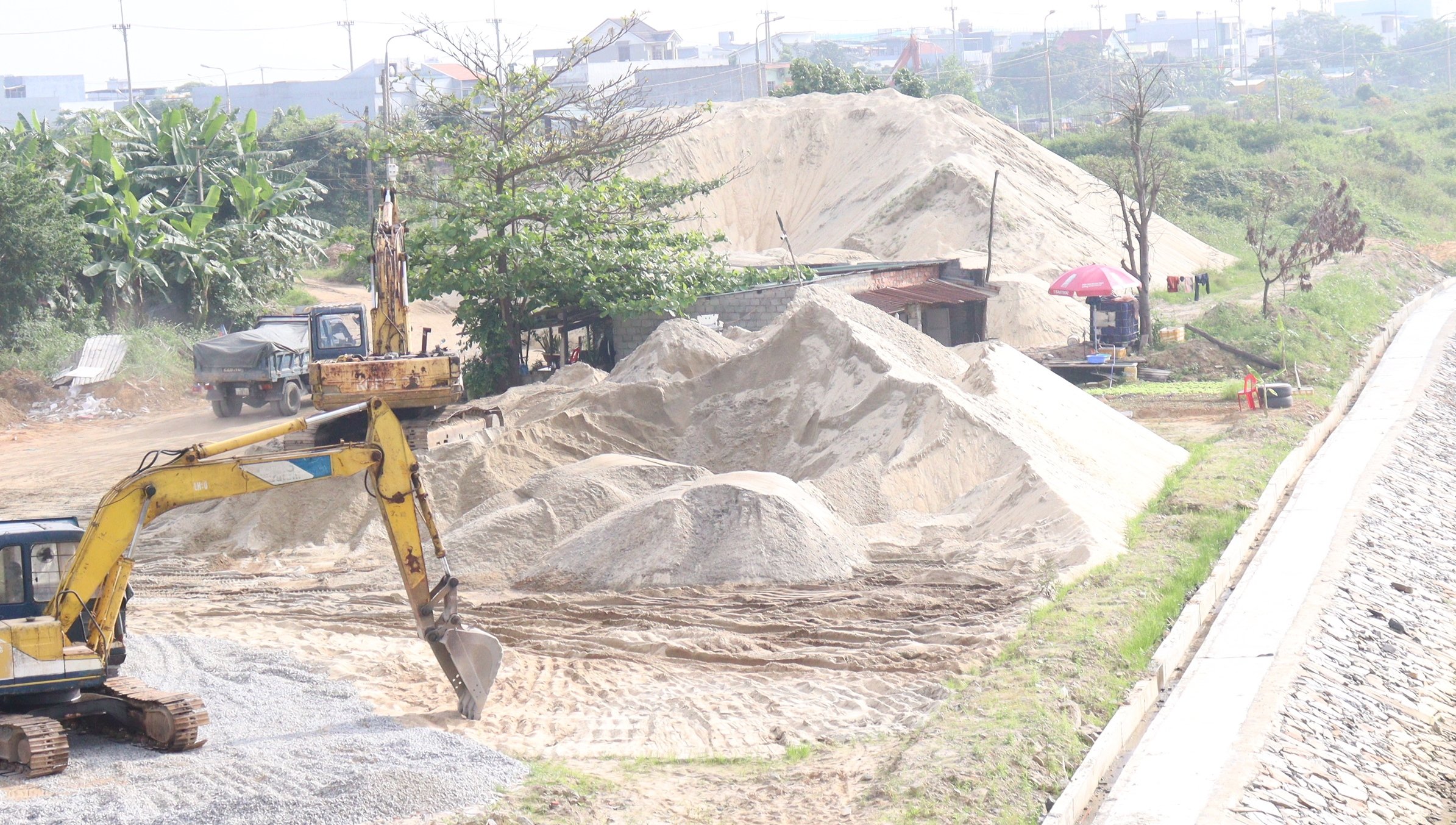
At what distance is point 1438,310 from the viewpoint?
1240 inches

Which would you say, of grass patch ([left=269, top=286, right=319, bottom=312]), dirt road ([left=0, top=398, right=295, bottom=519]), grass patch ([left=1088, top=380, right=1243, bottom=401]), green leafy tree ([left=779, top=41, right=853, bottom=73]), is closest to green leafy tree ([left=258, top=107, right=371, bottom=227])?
grass patch ([left=269, top=286, right=319, bottom=312])

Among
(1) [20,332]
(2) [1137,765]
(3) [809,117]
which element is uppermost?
(3) [809,117]

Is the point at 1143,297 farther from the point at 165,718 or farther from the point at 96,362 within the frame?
the point at 96,362

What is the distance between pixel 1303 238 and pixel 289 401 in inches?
848

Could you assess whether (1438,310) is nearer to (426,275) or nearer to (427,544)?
(426,275)

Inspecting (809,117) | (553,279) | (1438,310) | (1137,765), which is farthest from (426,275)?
(809,117)

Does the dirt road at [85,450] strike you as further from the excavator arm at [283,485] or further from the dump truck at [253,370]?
the excavator arm at [283,485]

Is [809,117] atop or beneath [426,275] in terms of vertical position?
atop

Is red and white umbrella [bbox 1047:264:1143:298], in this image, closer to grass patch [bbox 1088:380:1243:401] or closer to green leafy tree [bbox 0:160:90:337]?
grass patch [bbox 1088:380:1243:401]

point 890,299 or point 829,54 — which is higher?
point 829,54

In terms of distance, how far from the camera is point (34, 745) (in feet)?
25.6

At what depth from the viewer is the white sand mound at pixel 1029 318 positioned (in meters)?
28.7

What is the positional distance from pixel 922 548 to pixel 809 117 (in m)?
34.6

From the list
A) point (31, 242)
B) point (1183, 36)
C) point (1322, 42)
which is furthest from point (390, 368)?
point (1183, 36)
